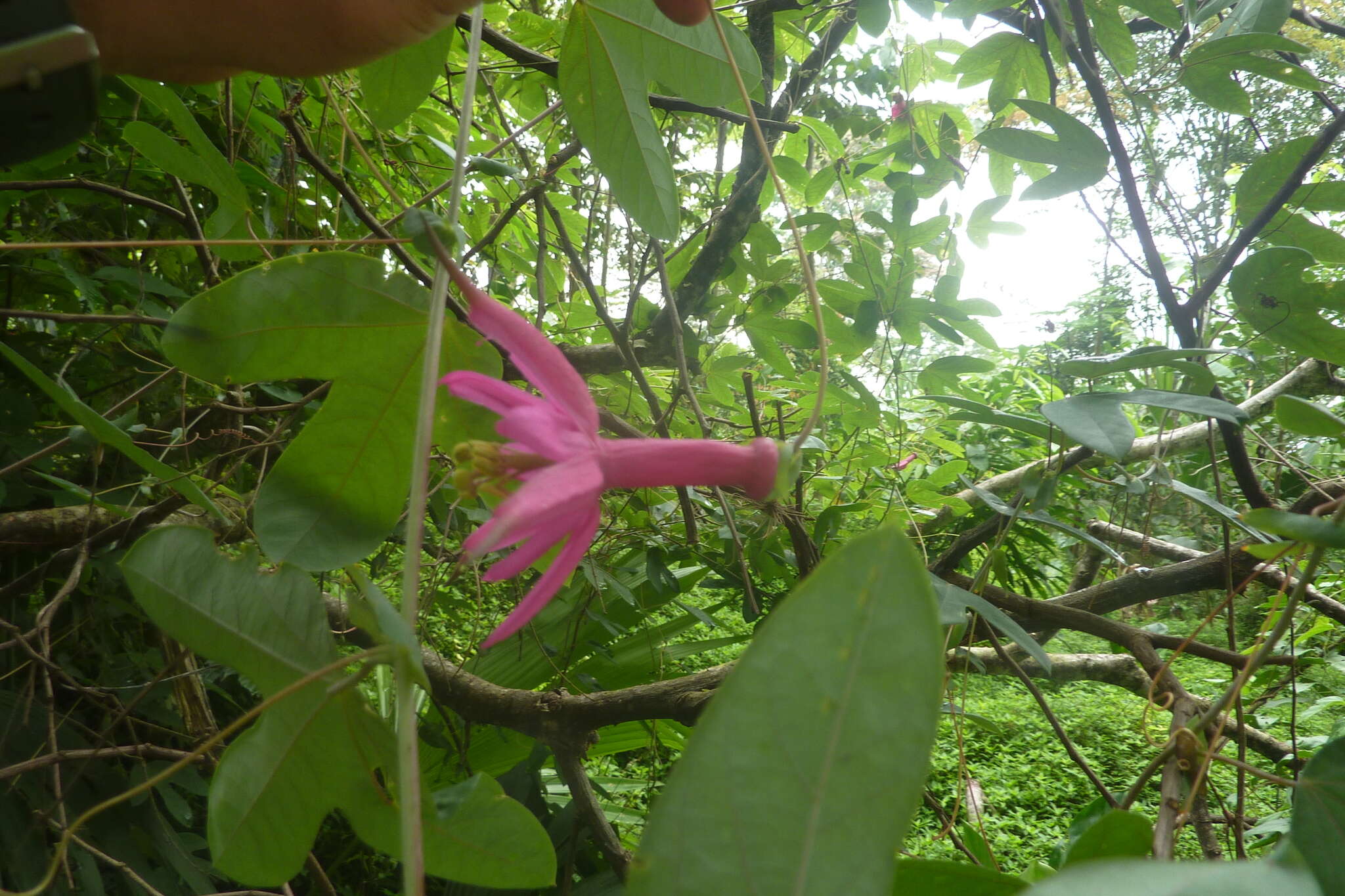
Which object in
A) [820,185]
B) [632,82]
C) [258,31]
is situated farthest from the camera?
[820,185]

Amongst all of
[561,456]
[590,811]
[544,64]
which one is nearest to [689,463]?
[561,456]

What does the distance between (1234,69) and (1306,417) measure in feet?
1.27

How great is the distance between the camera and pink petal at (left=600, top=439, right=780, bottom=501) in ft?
0.85

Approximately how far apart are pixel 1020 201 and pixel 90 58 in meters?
0.61

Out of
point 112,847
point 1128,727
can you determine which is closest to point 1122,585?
point 112,847

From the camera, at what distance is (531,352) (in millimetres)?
252

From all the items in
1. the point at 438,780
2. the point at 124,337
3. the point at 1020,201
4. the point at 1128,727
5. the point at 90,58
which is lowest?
the point at 438,780

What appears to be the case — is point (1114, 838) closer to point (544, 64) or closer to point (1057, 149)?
point (1057, 149)

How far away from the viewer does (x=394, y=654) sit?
0.21 metres

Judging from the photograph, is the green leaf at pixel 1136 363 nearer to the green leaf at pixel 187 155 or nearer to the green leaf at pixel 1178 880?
the green leaf at pixel 1178 880

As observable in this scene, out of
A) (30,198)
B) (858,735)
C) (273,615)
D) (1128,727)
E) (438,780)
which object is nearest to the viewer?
(858,735)

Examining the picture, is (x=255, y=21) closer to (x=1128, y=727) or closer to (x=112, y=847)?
(x=112, y=847)

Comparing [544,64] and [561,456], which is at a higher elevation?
[544,64]

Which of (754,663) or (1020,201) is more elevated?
(1020,201)
